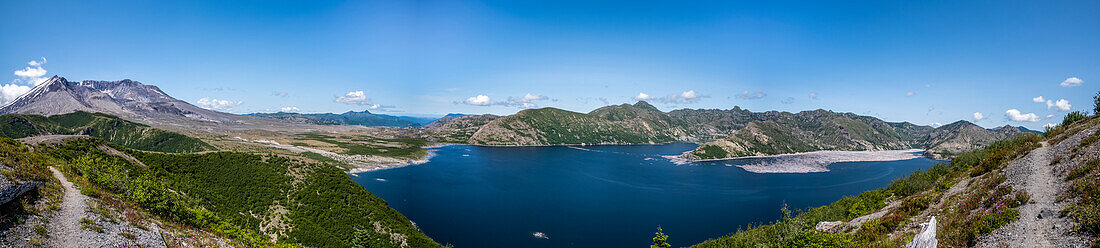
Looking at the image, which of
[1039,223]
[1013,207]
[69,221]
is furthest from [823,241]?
[69,221]

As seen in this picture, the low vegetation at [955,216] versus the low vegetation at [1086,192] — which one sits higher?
the low vegetation at [1086,192]

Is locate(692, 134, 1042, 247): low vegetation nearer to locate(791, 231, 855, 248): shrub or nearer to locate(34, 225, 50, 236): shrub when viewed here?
locate(791, 231, 855, 248): shrub

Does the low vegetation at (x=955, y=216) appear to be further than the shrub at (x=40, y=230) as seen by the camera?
Yes

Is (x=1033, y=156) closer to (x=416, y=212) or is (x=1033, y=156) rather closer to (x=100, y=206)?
(x=100, y=206)


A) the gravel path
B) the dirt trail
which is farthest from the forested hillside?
the dirt trail

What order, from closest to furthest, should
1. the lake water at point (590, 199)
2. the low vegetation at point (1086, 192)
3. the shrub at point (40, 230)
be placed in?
the low vegetation at point (1086, 192) → the shrub at point (40, 230) → the lake water at point (590, 199)

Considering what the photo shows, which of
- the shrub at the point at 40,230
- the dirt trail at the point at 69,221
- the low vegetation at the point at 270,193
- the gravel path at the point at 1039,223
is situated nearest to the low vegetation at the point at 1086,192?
the gravel path at the point at 1039,223

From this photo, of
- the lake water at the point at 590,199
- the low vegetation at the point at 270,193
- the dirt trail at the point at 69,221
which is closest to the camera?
the dirt trail at the point at 69,221

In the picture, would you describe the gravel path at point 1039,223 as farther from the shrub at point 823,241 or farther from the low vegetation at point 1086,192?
the shrub at point 823,241
